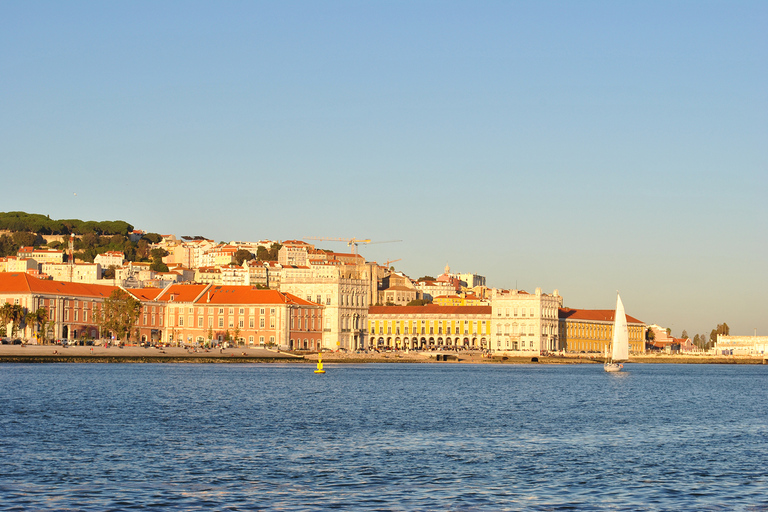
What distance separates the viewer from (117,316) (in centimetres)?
11262

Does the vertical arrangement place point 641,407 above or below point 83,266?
below

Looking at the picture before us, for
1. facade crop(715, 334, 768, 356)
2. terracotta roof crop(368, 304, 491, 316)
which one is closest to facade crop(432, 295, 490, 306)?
terracotta roof crop(368, 304, 491, 316)

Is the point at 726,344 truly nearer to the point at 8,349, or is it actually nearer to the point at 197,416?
the point at 8,349

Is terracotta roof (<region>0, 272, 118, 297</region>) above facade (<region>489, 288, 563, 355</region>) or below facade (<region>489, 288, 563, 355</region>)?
above

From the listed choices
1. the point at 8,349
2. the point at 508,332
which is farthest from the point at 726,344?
the point at 8,349

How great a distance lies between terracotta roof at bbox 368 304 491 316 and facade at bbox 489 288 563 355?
2826 mm

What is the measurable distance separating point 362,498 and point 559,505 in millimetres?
3729

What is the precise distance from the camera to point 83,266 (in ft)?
593

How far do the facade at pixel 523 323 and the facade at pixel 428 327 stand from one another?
7.50 ft

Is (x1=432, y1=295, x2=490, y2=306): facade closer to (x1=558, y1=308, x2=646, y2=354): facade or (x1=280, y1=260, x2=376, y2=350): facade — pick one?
(x1=558, y1=308, x2=646, y2=354): facade

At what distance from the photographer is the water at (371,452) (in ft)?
69.9

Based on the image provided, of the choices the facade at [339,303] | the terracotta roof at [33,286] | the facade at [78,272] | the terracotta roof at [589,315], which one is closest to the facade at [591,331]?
the terracotta roof at [589,315]

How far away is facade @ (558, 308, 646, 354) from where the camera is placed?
15338 centimetres

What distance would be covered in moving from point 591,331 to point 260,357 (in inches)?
2681
